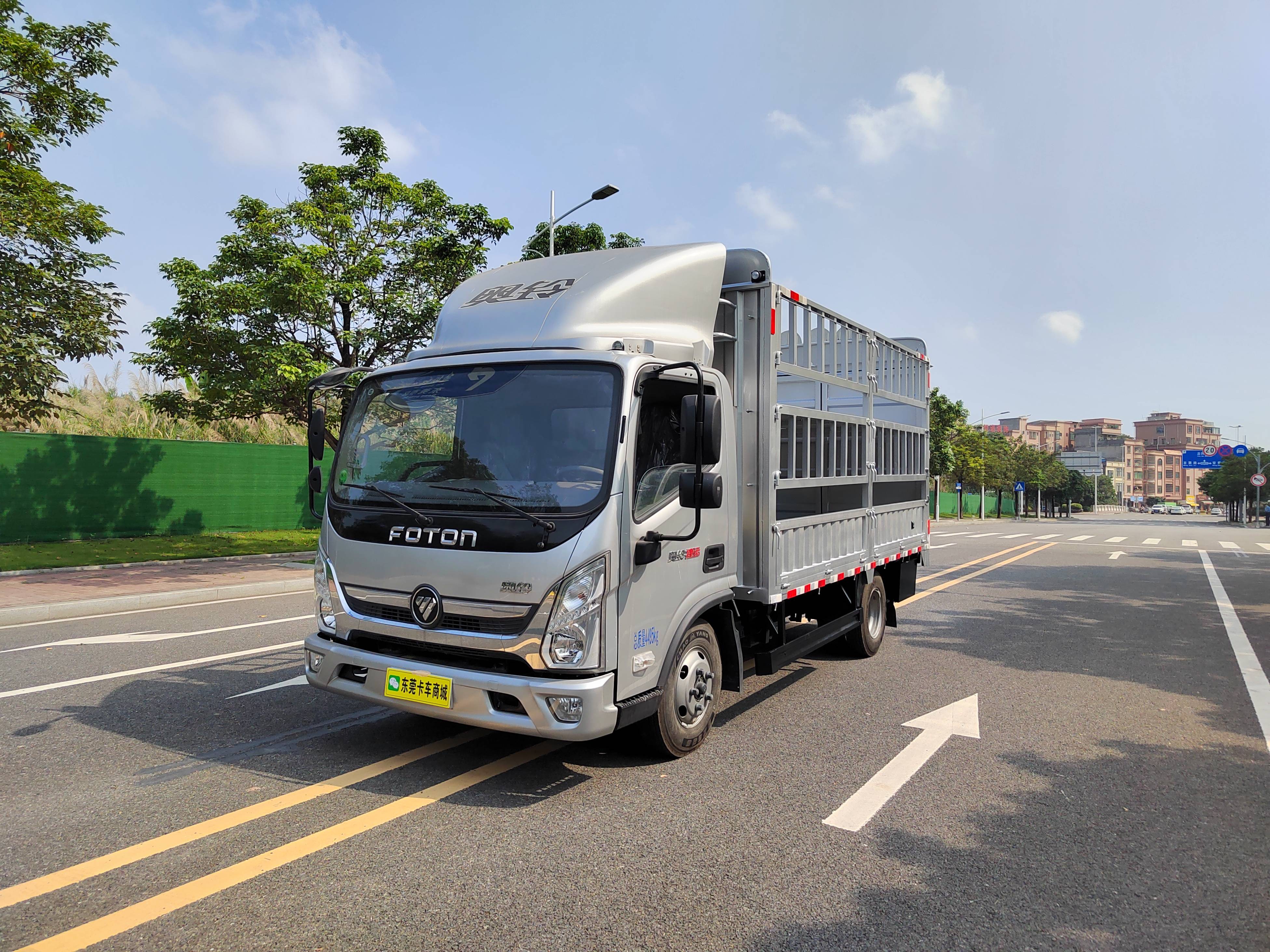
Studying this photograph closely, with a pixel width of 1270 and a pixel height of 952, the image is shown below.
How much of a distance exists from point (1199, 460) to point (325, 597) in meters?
92.3

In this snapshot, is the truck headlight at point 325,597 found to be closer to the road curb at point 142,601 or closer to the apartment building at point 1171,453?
the road curb at point 142,601

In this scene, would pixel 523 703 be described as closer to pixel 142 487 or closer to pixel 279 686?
pixel 279 686

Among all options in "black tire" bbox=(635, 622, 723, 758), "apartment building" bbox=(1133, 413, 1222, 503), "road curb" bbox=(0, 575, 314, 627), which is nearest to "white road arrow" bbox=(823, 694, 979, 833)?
"black tire" bbox=(635, 622, 723, 758)

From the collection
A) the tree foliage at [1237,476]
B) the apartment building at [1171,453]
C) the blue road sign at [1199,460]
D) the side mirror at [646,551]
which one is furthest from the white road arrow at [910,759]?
the apartment building at [1171,453]

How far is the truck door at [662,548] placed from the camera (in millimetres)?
4117

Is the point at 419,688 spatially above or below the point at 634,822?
above

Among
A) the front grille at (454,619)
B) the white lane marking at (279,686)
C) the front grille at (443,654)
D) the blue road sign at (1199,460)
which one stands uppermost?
the blue road sign at (1199,460)

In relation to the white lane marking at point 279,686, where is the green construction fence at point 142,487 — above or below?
above

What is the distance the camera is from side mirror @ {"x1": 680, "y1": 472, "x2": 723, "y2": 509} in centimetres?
415

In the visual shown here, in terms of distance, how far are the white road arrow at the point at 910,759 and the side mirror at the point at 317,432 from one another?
3.58m

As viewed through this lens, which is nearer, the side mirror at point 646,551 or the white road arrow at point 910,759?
the white road arrow at point 910,759

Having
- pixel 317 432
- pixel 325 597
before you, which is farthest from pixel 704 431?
pixel 317 432

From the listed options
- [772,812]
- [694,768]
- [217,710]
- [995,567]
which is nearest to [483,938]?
[772,812]

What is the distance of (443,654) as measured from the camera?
4152mm
